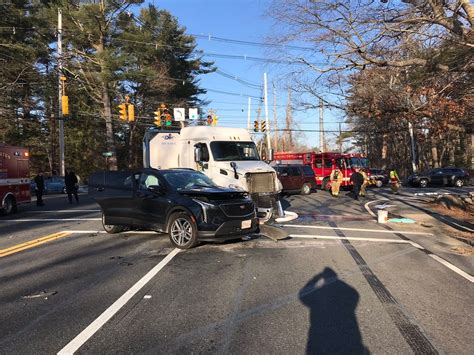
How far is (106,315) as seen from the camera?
209 inches

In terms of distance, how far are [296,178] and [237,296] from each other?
20570 millimetres

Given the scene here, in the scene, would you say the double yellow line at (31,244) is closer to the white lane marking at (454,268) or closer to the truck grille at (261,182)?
the truck grille at (261,182)

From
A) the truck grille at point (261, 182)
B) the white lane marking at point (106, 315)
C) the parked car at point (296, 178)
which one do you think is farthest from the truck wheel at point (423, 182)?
the white lane marking at point (106, 315)

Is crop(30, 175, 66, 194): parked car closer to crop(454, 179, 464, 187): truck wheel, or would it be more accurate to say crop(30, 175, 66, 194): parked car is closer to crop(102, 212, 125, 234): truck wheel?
crop(102, 212, 125, 234): truck wheel

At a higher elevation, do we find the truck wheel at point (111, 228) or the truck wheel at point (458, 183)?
the truck wheel at point (111, 228)

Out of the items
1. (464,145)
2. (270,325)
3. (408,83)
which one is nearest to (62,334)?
(270,325)

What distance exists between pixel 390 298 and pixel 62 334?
4.02 meters

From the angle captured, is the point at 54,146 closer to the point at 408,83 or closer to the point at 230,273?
the point at 408,83

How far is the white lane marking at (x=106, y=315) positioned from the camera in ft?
14.5

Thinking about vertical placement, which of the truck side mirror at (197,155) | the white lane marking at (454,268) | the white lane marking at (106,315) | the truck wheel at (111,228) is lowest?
the white lane marking at (454,268)

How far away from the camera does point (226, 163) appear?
13.9 m

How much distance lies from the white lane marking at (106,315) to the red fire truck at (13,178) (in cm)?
1205

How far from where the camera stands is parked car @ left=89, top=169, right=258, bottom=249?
9.14m

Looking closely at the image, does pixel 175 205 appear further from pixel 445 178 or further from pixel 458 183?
pixel 445 178
